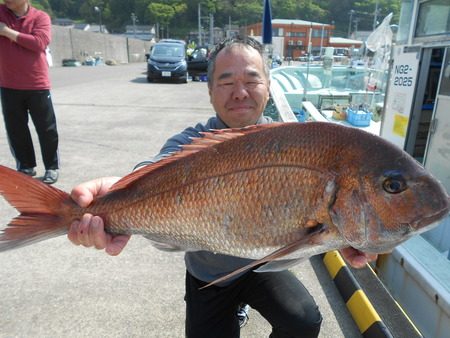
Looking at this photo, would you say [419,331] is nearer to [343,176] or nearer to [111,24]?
[343,176]

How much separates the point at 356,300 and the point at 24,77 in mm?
4113

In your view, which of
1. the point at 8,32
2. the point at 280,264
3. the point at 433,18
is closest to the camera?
the point at 280,264

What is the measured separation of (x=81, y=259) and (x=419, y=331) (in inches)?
104

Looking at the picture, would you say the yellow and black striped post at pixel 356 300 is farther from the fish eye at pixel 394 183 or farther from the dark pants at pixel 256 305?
the fish eye at pixel 394 183

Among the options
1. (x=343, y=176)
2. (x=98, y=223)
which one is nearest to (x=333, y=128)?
(x=343, y=176)

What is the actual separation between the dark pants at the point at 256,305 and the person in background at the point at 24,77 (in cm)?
285

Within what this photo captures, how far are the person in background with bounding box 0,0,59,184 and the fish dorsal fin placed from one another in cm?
298

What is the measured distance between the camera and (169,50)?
59.9ft

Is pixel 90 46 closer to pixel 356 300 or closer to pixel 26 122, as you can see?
pixel 26 122

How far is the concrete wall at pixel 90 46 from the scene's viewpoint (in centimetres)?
3566

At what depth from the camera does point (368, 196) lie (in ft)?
3.92

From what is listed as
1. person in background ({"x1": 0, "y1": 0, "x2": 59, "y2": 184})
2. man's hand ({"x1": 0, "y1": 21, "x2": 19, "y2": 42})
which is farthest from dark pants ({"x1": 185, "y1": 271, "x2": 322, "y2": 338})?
man's hand ({"x1": 0, "y1": 21, "x2": 19, "y2": 42})

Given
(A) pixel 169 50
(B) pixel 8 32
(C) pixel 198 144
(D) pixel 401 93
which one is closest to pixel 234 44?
(C) pixel 198 144

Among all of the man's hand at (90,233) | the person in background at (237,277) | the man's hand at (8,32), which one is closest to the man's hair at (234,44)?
the person in background at (237,277)
